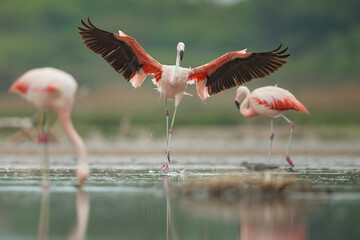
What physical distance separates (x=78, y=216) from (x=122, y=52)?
21.6 feet

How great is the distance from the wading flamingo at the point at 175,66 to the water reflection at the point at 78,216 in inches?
184

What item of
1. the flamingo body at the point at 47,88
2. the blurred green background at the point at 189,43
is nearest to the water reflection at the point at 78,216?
the flamingo body at the point at 47,88

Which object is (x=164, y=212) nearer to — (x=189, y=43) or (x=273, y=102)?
(x=273, y=102)

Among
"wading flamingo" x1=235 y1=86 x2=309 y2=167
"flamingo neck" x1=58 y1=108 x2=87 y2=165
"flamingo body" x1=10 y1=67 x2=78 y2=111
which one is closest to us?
"flamingo body" x1=10 y1=67 x2=78 y2=111

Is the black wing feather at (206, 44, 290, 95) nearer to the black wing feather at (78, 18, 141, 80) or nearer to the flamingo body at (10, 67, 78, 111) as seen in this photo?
the black wing feather at (78, 18, 141, 80)

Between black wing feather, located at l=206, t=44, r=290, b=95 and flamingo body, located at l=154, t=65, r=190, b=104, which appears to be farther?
black wing feather, located at l=206, t=44, r=290, b=95

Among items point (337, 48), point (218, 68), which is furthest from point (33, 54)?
point (218, 68)

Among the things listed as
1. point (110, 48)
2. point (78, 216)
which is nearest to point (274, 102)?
point (110, 48)

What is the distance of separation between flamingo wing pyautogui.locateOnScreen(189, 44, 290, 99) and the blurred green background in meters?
25.3

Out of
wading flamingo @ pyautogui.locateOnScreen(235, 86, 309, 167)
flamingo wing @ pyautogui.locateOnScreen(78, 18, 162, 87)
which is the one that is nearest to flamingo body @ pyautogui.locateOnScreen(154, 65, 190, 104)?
flamingo wing @ pyautogui.locateOnScreen(78, 18, 162, 87)

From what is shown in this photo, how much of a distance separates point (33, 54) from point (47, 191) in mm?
39123

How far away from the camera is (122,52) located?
41.4ft

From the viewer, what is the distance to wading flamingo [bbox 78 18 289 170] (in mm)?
12391

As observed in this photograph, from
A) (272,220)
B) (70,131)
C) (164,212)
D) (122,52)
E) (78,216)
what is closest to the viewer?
(272,220)
